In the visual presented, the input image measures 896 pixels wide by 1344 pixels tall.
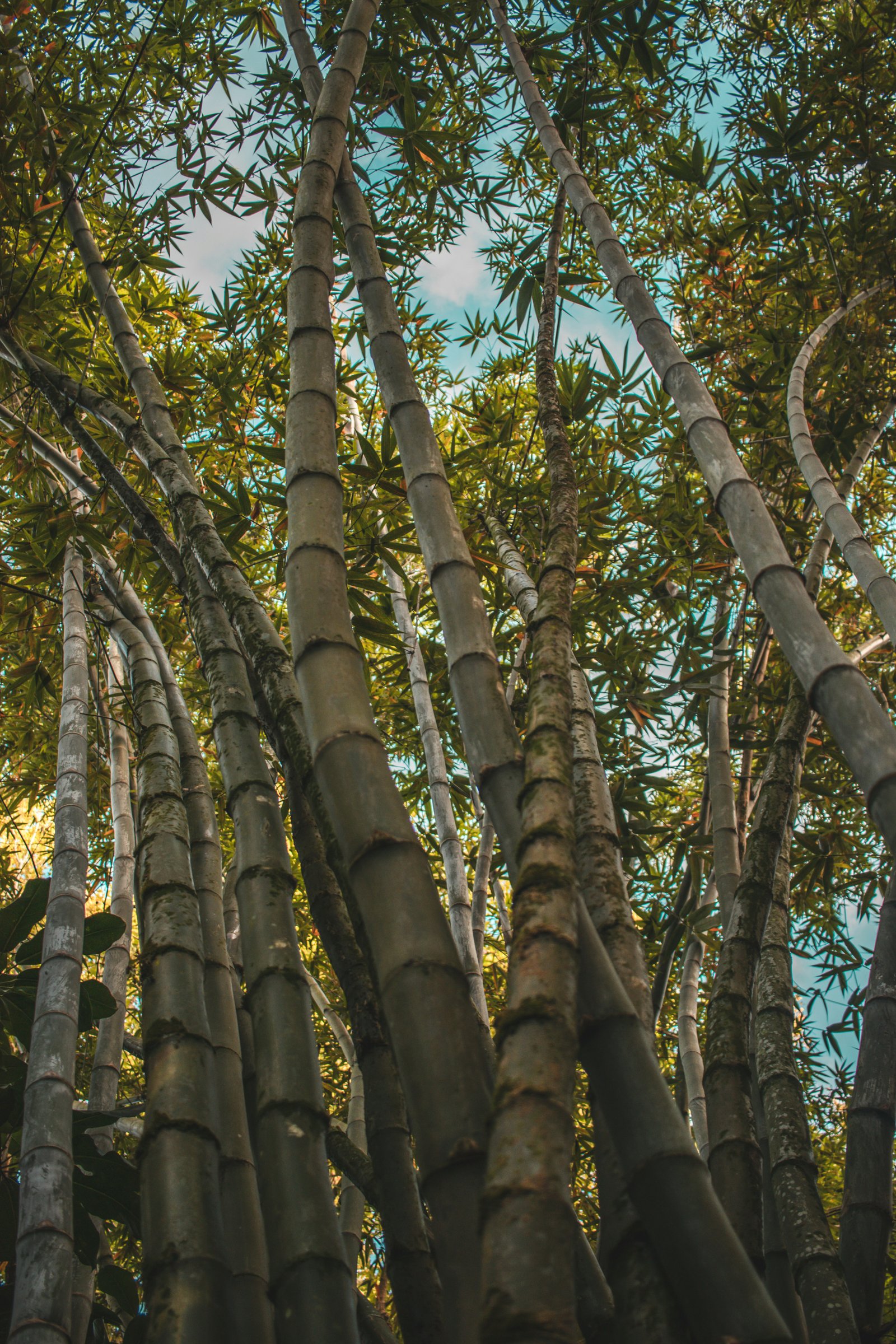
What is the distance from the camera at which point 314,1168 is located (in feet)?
3.39

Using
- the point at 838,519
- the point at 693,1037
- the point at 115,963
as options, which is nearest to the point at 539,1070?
the point at 838,519

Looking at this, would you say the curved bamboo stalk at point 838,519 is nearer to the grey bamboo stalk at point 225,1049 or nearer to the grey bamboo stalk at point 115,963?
the grey bamboo stalk at point 225,1049

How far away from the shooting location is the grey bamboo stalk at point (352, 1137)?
2.11 m

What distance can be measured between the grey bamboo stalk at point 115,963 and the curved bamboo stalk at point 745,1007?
3.30ft

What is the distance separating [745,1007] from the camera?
58.2 inches

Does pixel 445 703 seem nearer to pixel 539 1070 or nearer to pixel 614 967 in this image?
pixel 614 967

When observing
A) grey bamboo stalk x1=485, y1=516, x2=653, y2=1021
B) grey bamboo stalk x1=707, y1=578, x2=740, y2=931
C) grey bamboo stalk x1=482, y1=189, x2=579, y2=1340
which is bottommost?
grey bamboo stalk x1=482, y1=189, x2=579, y2=1340

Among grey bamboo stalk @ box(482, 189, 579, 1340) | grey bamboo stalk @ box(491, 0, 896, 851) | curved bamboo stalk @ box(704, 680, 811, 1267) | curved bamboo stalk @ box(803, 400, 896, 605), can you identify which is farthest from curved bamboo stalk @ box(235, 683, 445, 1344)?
curved bamboo stalk @ box(803, 400, 896, 605)

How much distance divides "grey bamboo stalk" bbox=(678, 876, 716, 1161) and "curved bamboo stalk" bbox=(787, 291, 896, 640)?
102cm

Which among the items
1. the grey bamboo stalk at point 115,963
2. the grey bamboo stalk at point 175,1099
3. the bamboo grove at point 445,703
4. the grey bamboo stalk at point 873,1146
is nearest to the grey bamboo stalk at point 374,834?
the bamboo grove at point 445,703

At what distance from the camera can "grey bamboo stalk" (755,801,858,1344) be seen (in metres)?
1.13

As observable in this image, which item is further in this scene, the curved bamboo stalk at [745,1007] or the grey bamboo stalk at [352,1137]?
the grey bamboo stalk at [352,1137]

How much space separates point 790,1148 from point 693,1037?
1228 millimetres

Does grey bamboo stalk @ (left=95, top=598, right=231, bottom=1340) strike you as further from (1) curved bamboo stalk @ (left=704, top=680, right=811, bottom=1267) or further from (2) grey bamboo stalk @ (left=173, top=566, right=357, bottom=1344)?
(1) curved bamboo stalk @ (left=704, top=680, right=811, bottom=1267)
